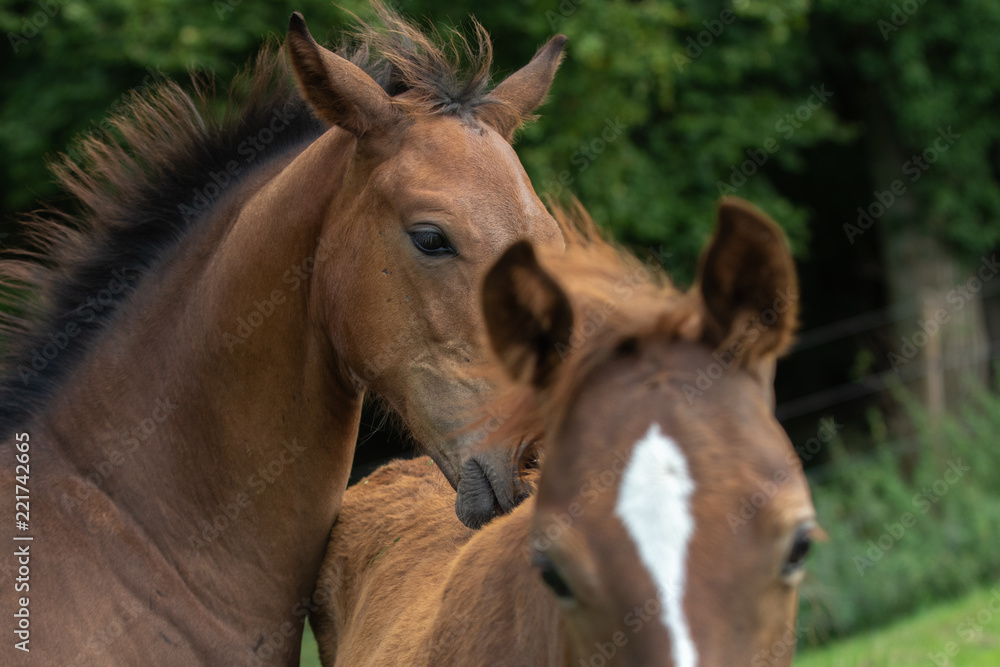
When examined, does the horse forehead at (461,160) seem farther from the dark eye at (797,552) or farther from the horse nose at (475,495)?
the dark eye at (797,552)

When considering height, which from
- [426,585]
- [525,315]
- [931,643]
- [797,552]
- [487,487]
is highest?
[525,315]

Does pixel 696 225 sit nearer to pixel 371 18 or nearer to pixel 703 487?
pixel 371 18

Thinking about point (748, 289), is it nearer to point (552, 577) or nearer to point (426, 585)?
point (552, 577)

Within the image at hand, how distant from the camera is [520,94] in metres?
3.00

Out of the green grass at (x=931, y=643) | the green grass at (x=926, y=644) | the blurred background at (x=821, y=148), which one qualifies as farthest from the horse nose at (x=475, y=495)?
the green grass at (x=931, y=643)

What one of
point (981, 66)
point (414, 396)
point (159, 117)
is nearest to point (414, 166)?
point (414, 396)

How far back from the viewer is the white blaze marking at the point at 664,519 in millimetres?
1431

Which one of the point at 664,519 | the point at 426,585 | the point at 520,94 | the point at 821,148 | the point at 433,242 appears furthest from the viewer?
the point at 821,148

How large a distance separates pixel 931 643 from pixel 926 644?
0.10ft

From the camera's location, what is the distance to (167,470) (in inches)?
107

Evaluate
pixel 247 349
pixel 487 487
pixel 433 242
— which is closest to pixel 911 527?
pixel 487 487

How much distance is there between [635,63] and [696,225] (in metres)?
1.76

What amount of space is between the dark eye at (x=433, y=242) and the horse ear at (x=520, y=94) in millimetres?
505

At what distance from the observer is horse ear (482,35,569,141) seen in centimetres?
287
